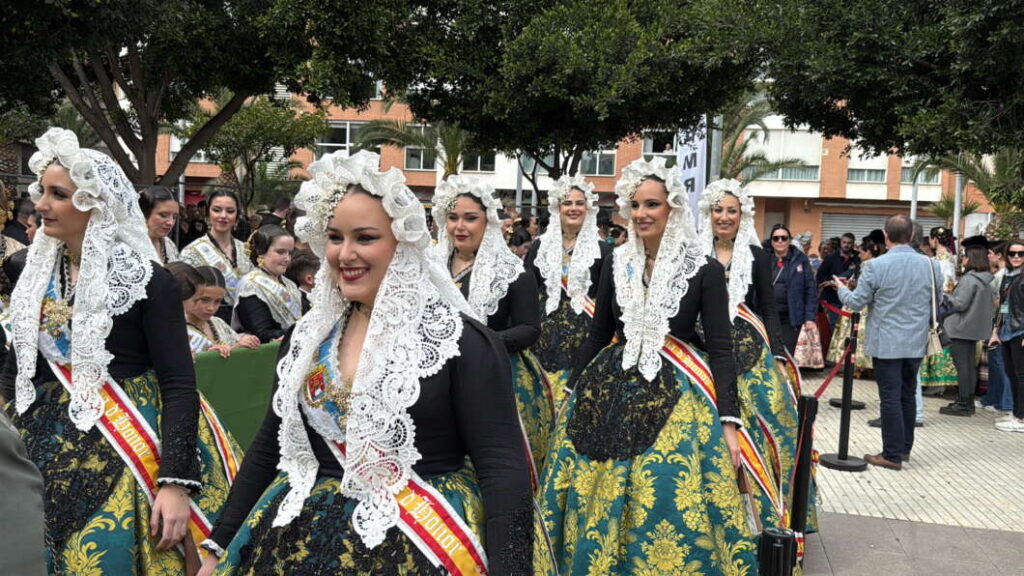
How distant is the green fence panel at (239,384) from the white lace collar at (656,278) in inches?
70.4

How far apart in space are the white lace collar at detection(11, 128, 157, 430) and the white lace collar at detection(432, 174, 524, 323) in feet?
6.26

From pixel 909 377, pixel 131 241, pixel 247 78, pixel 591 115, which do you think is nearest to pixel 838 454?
pixel 909 377

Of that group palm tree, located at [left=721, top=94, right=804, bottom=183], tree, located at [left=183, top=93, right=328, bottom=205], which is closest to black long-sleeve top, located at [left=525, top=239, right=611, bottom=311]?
tree, located at [left=183, top=93, right=328, bottom=205]

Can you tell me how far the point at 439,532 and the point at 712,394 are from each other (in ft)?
7.01

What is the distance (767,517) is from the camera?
434 centimetres

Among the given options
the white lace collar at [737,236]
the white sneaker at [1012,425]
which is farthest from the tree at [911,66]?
the white lace collar at [737,236]

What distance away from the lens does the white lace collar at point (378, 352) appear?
2.12 metres

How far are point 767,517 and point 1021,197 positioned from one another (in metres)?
10.7

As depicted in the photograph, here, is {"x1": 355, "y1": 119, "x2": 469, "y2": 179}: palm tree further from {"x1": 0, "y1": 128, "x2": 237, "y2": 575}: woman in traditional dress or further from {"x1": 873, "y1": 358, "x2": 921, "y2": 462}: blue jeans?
{"x1": 0, "y1": 128, "x2": 237, "y2": 575}: woman in traditional dress

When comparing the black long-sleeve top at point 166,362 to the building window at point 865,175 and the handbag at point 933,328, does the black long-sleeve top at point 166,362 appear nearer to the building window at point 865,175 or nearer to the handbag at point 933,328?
the handbag at point 933,328

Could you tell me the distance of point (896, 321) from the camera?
7.20 metres

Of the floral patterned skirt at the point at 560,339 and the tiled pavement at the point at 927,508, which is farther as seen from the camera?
the floral patterned skirt at the point at 560,339

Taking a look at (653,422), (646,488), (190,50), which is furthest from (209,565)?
(190,50)

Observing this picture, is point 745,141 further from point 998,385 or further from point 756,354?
point 756,354
